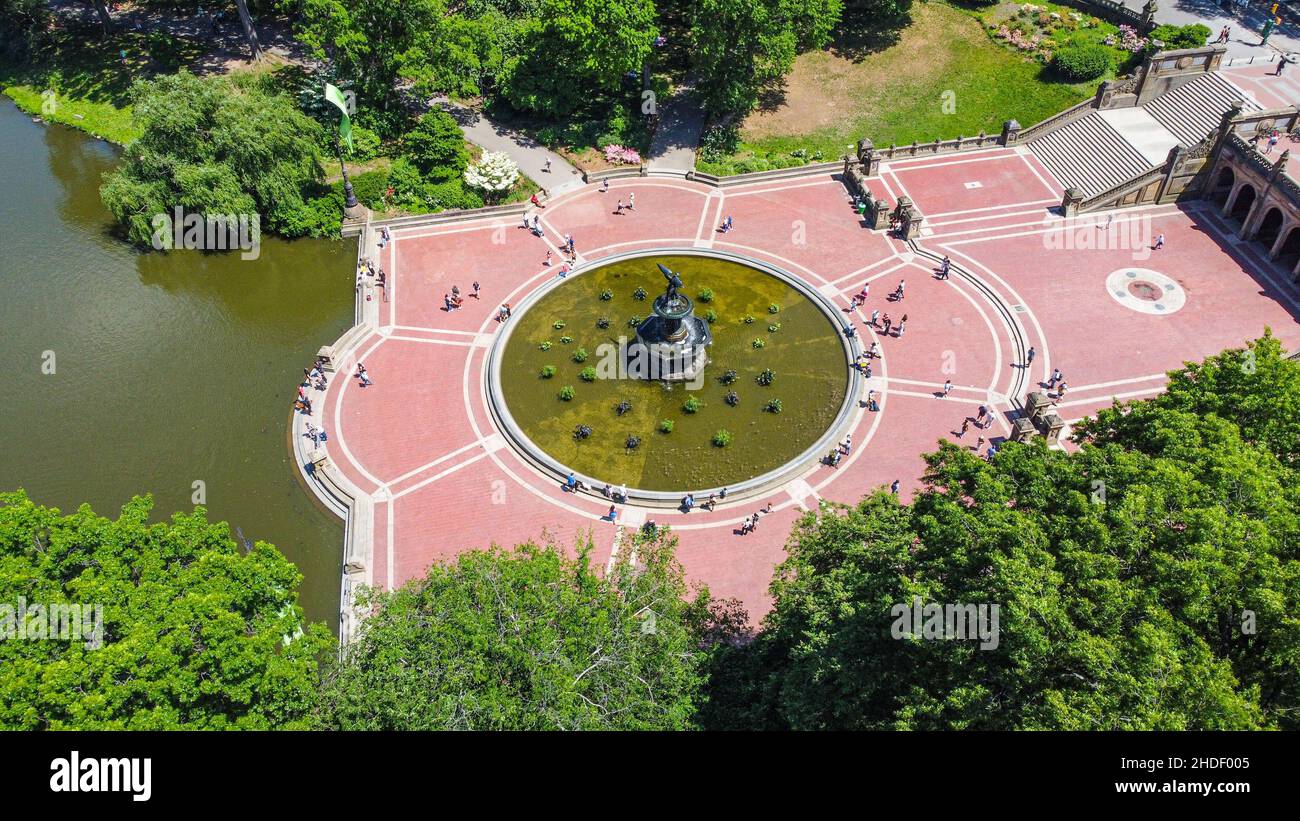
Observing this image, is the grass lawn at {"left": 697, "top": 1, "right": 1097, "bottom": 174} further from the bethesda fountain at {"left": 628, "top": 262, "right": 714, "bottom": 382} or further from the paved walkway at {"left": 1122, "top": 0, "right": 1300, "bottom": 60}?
the bethesda fountain at {"left": 628, "top": 262, "right": 714, "bottom": 382}

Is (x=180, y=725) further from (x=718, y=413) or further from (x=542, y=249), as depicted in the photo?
(x=542, y=249)

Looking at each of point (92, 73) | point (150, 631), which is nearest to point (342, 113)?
point (92, 73)

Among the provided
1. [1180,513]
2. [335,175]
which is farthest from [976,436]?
[335,175]

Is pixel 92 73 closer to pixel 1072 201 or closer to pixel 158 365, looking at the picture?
pixel 158 365

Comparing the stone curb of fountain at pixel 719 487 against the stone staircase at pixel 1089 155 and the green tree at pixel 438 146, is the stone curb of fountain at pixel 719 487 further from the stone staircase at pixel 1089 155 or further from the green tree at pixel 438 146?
the stone staircase at pixel 1089 155

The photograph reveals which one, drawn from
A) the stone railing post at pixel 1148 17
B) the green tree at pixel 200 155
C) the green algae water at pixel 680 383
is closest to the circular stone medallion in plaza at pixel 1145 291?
the green algae water at pixel 680 383

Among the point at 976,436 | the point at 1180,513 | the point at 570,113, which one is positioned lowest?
the point at 976,436
